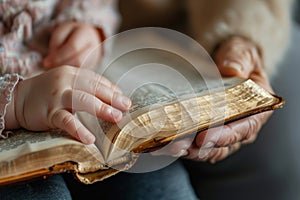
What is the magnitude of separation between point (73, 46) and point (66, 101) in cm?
18

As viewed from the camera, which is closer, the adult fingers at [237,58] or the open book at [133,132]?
the open book at [133,132]

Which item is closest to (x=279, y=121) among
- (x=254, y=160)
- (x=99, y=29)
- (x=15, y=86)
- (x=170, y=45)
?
(x=254, y=160)

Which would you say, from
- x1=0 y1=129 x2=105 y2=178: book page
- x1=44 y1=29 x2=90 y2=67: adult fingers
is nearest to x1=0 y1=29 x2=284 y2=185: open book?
x1=0 y1=129 x2=105 y2=178: book page

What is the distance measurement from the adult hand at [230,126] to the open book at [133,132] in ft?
0.07

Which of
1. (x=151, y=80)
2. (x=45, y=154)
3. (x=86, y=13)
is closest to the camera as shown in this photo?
(x=45, y=154)

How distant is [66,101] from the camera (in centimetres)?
45

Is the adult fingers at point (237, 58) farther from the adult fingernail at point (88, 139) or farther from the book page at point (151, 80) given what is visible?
the adult fingernail at point (88, 139)

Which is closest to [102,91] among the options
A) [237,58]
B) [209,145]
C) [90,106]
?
[90,106]

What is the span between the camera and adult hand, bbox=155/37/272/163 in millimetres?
472

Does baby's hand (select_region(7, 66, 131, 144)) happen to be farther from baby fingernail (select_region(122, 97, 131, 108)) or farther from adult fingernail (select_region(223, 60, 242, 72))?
adult fingernail (select_region(223, 60, 242, 72))

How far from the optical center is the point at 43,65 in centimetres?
62

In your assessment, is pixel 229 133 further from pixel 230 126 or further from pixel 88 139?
pixel 88 139

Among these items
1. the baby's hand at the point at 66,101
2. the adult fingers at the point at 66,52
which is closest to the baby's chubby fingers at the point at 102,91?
the baby's hand at the point at 66,101

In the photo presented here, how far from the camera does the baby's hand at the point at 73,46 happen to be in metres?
0.61
